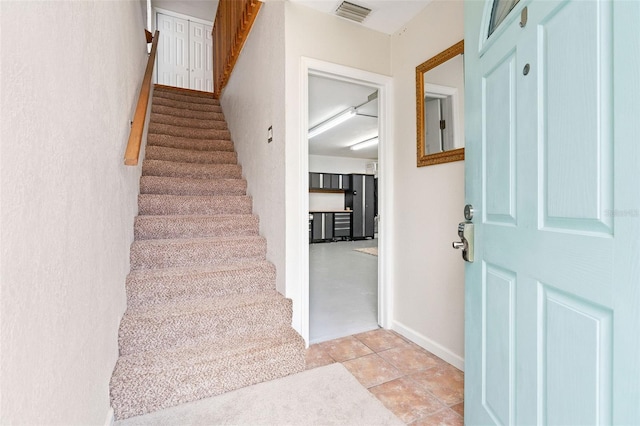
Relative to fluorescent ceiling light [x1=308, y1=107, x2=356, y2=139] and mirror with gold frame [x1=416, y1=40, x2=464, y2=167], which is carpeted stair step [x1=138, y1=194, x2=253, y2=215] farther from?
fluorescent ceiling light [x1=308, y1=107, x2=356, y2=139]

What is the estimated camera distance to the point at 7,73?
619 mm

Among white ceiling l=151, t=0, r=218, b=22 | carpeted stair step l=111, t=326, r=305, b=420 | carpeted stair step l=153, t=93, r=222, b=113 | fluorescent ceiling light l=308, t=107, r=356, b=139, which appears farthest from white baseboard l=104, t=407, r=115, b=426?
white ceiling l=151, t=0, r=218, b=22

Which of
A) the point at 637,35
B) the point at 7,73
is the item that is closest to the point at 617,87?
the point at 637,35

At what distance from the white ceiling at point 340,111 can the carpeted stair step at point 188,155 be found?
4.23ft

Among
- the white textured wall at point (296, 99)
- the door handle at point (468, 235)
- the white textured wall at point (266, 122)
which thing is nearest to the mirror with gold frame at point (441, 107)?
the white textured wall at point (296, 99)

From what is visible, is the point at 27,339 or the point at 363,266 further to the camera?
the point at 363,266

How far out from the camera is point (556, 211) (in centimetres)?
78

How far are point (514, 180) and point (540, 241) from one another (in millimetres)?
209

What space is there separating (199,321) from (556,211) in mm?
1814

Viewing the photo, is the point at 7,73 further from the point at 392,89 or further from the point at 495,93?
the point at 392,89

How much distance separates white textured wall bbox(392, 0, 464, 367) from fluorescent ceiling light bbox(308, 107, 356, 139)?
8.43 ft

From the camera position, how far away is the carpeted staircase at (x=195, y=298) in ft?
5.32

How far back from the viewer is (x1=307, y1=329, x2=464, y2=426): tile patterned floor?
155cm

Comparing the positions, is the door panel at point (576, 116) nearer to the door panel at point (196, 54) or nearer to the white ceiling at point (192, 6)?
the white ceiling at point (192, 6)
